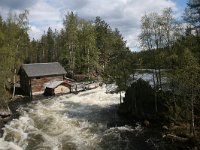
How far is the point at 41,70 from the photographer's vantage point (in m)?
64.7

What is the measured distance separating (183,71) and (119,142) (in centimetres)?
902

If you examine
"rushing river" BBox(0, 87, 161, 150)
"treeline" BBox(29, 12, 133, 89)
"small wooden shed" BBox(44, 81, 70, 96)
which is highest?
"treeline" BBox(29, 12, 133, 89)

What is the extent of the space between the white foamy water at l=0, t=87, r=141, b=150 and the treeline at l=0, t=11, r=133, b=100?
14.5 ft

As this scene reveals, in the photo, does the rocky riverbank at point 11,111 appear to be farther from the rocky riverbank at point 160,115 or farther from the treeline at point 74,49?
the rocky riverbank at point 160,115

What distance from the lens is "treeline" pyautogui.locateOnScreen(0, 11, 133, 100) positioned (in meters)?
42.0

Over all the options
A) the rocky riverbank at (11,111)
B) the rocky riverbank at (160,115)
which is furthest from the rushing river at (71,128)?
the rocky riverbank at (160,115)

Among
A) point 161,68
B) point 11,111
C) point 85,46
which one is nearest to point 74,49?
point 85,46

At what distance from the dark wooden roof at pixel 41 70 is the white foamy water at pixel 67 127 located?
12337 millimetres

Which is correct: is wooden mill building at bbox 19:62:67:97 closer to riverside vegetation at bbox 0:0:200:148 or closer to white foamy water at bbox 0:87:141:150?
riverside vegetation at bbox 0:0:200:148

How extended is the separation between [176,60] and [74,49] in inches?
2205

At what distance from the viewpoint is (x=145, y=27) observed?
38.3 m

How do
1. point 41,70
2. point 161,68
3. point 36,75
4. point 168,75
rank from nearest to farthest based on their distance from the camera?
point 168,75 → point 161,68 → point 36,75 → point 41,70

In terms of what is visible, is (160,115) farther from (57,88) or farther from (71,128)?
(57,88)

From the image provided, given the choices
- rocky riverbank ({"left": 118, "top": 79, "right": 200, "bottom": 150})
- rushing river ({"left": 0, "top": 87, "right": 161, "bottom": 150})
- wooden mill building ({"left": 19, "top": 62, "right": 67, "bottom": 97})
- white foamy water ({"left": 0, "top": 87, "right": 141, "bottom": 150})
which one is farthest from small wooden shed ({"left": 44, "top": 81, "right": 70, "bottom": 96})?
rocky riverbank ({"left": 118, "top": 79, "right": 200, "bottom": 150})
